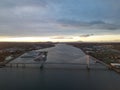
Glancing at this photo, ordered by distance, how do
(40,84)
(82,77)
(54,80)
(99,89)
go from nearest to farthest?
(99,89)
(40,84)
(54,80)
(82,77)

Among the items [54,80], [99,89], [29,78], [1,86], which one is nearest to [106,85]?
[99,89]

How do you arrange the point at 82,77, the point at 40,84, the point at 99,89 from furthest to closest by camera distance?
the point at 82,77 → the point at 40,84 → the point at 99,89

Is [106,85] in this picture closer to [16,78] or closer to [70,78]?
[70,78]

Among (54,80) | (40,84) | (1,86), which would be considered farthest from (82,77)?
(1,86)

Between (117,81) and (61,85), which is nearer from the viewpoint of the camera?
(61,85)

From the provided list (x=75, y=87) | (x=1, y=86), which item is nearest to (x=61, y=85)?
(x=75, y=87)

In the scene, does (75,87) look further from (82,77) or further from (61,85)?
(82,77)

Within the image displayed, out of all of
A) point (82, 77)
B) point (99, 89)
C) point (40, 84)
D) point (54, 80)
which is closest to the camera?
point (99, 89)

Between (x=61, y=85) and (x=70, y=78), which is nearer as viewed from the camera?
(x=61, y=85)

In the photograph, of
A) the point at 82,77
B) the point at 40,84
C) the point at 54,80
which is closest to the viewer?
the point at 40,84
